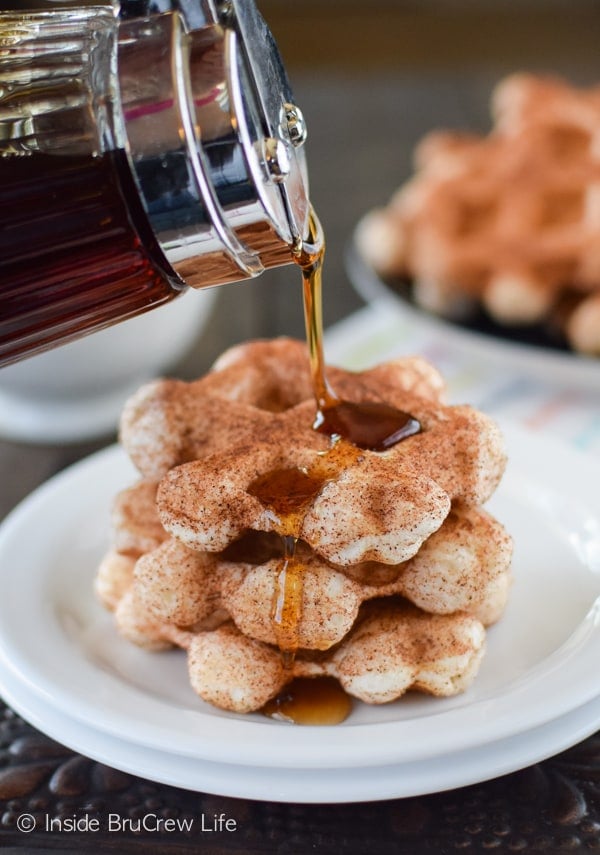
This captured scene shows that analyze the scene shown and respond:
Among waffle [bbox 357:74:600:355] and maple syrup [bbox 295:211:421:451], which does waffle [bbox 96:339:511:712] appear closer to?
maple syrup [bbox 295:211:421:451]

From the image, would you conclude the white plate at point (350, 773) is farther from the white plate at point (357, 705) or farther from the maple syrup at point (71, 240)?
the maple syrup at point (71, 240)

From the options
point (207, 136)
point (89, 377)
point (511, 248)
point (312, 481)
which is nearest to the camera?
point (207, 136)

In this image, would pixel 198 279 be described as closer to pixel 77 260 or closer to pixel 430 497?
pixel 77 260

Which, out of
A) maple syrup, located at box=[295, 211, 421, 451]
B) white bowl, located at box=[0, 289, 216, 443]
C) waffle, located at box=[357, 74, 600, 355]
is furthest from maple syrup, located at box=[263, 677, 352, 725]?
waffle, located at box=[357, 74, 600, 355]

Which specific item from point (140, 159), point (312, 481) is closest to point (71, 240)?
point (140, 159)

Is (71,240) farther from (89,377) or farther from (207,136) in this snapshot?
(89,377)

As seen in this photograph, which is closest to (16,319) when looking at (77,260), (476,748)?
(77,260)
